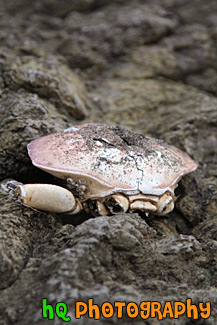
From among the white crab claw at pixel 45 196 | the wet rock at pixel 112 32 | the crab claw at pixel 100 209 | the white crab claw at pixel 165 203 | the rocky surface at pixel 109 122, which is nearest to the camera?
the rocky surface at pixel 109 122

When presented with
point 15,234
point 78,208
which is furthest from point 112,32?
point 15,234

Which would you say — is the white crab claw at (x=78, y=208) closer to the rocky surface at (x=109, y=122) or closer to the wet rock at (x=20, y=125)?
the rocky surface at (x=109, y=122)

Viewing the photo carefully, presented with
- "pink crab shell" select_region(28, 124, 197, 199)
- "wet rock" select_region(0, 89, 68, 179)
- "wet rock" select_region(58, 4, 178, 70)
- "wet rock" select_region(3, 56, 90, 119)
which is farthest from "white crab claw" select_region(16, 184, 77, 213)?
"wet rock" select_region(58, 4, 178, 70)

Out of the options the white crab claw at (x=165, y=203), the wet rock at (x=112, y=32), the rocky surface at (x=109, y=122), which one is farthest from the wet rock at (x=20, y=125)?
the wet rock at (x=112, y=32)

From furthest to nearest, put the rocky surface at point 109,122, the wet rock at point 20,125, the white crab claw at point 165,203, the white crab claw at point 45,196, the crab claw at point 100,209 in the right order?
the wet rock at point 20,125, the white crab claw at point 165,203, the crab claw at point 100,209, the white crab claw at point 45,196, the rocky surface at point 109,122

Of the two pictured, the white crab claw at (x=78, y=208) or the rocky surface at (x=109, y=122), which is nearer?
the rocky surface at (x=109, y=122)

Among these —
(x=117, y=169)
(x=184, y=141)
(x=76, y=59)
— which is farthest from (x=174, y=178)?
(x=76, y=59)

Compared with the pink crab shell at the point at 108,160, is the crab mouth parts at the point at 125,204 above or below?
below

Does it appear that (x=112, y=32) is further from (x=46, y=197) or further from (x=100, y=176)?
(x=46, y=197)
